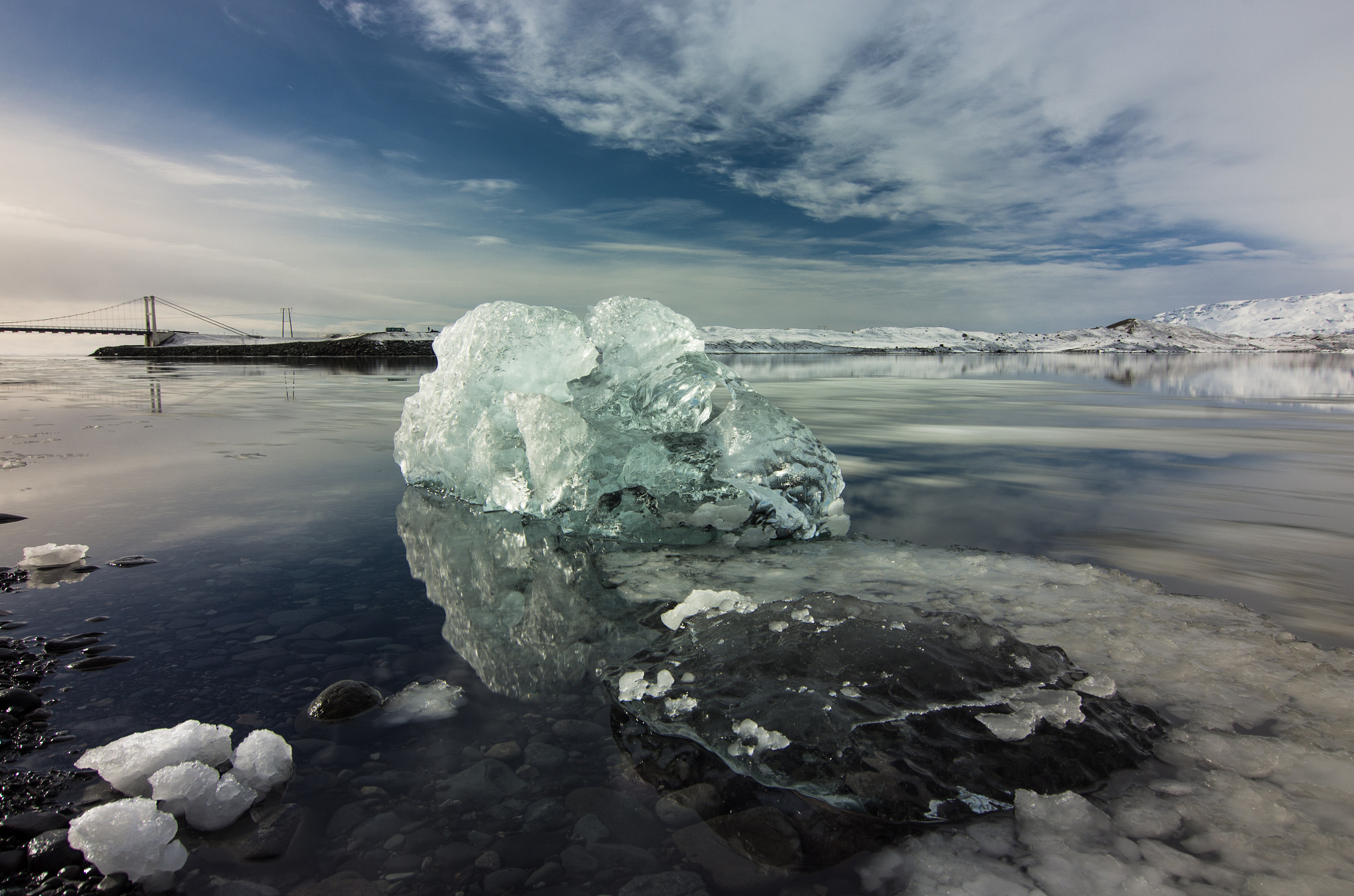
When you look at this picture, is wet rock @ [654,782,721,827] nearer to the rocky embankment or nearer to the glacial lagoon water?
the glacial lagoon water

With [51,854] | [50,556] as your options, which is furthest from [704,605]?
[50,556]

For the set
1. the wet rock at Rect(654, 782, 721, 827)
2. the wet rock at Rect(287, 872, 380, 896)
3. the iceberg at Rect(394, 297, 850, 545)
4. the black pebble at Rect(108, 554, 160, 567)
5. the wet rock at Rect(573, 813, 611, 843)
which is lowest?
the wet rock at Rect(654, 782, 721, 827)

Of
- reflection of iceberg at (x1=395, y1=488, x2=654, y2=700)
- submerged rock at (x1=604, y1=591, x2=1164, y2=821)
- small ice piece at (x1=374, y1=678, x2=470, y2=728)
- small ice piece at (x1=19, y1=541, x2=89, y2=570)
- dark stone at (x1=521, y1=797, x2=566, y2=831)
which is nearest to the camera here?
dark stone at (x1=521, y1=797, x2=566, y2=831)

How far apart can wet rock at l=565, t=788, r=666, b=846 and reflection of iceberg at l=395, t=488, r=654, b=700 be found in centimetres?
55

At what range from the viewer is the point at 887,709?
1.88 meters

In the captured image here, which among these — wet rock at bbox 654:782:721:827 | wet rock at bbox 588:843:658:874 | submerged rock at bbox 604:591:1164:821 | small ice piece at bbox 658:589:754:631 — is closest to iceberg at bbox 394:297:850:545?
small ice piece at bbox 658:589:754:631

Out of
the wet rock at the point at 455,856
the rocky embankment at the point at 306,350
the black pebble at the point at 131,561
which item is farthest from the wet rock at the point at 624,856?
the rocky embankment at the point at 306,350

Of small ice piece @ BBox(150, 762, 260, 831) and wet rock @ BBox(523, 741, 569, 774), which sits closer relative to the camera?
small ice piece @ BBox(150, 762, 260, 831)

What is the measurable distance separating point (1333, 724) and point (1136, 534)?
2458mm

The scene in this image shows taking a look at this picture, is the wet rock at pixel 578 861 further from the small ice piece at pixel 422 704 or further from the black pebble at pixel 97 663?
the black pebble at pixel 97 663

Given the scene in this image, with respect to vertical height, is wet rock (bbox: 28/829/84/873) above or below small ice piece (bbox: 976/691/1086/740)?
below

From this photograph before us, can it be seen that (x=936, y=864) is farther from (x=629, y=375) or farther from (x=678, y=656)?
(x=629, y=375)

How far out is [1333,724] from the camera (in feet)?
6.31

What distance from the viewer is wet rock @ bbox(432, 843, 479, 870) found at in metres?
1.37
